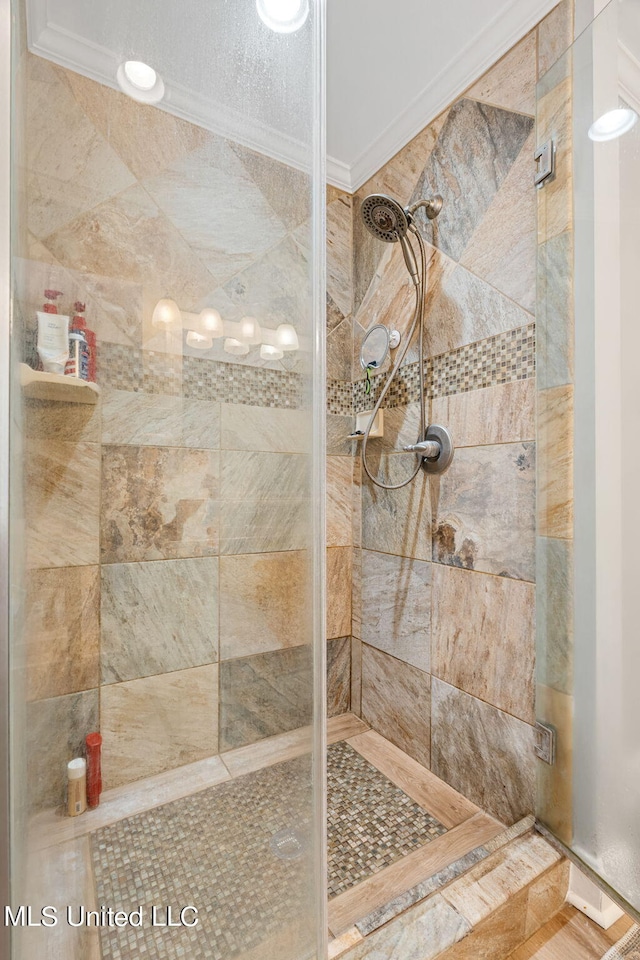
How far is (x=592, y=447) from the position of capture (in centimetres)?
97

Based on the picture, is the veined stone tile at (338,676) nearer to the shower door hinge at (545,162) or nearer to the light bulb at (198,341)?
the light bulb at (198,341)

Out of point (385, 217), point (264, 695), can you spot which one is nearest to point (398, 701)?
point (264, 695)

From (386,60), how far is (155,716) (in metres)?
1.79

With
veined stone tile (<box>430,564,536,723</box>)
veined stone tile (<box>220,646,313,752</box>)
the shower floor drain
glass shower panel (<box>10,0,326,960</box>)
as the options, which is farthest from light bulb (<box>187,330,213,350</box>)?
veined stone tile (<box>430,564,536,723</box>)

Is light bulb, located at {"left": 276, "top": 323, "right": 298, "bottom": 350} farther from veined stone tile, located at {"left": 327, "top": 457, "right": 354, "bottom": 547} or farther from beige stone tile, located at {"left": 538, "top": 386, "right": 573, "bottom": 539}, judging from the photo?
veined stone tile, located at {"left": 327, "top": 457, "right": 354, "bottom": 547}

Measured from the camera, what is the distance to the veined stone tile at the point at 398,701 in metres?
1.37

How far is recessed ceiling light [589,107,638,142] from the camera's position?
0.87m

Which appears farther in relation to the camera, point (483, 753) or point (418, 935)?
point (483, 753)

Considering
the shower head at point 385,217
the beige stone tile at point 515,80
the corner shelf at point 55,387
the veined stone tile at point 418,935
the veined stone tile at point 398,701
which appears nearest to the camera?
the corner shelf at point 55,387

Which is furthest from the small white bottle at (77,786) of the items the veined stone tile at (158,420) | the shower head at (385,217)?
the shower head at (385,217)

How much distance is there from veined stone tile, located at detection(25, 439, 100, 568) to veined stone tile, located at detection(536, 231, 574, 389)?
100 centimetres

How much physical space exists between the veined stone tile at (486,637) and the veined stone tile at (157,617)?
0.82 metres

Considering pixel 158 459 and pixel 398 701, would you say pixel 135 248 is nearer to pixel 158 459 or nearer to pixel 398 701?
pixel 158 459

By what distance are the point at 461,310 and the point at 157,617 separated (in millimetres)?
1168
